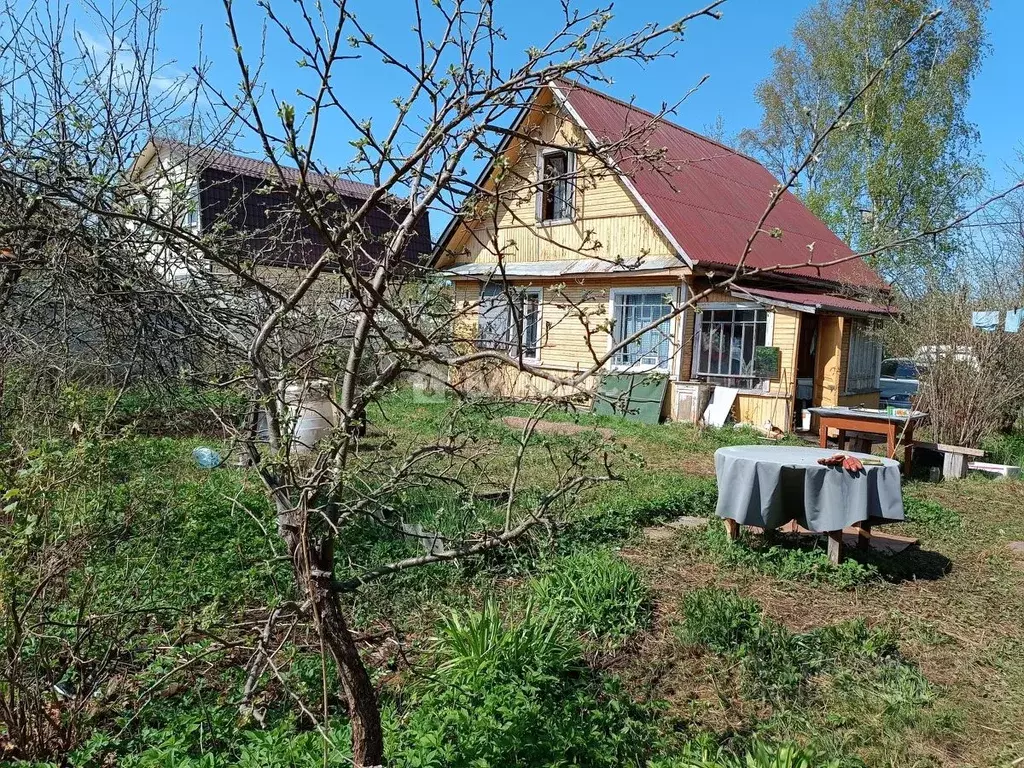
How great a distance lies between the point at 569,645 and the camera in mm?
3781

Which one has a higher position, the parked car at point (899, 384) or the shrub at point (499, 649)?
the parked car at point (899, 384)

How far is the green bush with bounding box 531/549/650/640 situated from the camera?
4.18 metres

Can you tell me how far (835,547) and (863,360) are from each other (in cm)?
995

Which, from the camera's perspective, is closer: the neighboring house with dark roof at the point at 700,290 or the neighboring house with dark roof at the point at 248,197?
the neighboring house with dark roof at the point at 248,197

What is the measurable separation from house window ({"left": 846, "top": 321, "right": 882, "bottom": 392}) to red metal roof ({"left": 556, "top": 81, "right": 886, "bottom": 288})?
1213 millimetres

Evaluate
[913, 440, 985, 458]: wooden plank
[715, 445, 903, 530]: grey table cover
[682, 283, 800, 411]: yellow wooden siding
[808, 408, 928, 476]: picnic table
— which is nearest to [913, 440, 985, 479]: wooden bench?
[913, 440, 985, 458]: wooden plank

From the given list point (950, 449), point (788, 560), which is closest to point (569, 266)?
point (950, 449)

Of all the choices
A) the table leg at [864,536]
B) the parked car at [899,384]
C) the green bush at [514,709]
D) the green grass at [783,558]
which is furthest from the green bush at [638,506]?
the parked car at [899,384]

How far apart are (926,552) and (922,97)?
73.9 ft

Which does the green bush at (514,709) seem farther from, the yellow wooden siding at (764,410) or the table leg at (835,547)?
the yellow wooden siding at (764,410)

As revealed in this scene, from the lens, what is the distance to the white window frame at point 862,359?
13422mm

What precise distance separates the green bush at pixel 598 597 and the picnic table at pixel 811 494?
1350mm

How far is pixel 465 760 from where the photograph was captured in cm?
256

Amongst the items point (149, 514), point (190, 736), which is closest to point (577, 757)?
point (190, 736)
